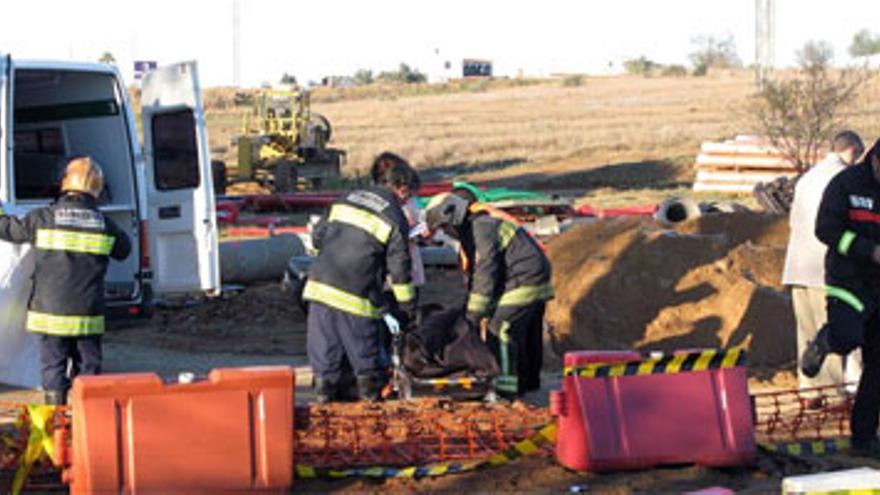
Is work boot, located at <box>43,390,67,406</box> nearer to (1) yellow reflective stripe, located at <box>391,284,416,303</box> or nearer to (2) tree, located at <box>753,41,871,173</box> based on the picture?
(1) yellow reflective stripe, located at <box>391,284,416,303</box>

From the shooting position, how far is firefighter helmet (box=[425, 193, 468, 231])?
9.74 meters

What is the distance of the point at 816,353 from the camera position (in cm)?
871

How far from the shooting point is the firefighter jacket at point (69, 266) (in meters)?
9.09

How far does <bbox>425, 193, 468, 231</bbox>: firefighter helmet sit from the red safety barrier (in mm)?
1908

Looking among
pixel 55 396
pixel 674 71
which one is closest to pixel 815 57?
pixel 55 396

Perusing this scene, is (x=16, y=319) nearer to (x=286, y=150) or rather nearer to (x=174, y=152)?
(x=174, y=152)

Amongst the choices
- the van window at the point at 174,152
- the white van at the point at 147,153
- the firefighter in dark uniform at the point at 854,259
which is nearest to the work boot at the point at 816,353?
the firefighter in dark uniform at the point at 854,259

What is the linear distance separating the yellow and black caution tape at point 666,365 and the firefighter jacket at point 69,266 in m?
2.96

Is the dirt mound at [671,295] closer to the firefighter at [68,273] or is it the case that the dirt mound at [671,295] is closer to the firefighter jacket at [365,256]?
the firefighter jacket at [365,256]

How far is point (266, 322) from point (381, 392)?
225 inches

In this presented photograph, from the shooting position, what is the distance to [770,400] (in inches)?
425

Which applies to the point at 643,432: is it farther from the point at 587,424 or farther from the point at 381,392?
the point at 381,392

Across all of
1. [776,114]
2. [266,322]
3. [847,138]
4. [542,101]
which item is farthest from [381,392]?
[542,101]

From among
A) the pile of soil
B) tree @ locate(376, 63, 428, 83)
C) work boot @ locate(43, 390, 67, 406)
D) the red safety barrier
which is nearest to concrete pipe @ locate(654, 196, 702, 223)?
the pile of soil
